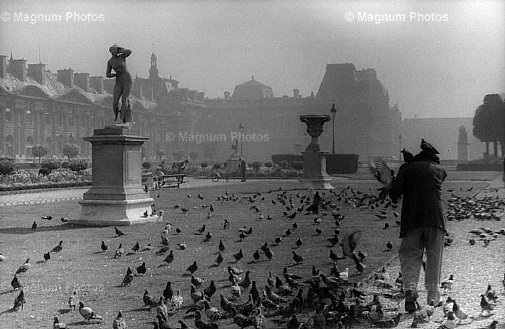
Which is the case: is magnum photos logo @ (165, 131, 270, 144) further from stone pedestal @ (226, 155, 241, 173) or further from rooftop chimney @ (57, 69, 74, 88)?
stone pedestal @ (226, 155, 241, 173)

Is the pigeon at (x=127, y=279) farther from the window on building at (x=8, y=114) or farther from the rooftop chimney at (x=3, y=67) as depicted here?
the window on building at (x=8, y=114)

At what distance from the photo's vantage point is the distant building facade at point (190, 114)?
240 feet

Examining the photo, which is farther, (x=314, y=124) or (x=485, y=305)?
(x=314, y=124)

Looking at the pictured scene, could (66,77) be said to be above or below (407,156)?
above

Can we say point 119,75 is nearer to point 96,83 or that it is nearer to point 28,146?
point 28,146

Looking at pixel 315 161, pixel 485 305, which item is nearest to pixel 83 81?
pixel 315 161

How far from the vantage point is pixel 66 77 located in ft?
278

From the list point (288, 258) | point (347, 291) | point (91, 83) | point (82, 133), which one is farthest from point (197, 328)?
point (91, 83)

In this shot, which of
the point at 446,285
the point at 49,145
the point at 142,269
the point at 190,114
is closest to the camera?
the point at 446,285

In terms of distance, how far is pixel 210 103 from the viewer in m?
113

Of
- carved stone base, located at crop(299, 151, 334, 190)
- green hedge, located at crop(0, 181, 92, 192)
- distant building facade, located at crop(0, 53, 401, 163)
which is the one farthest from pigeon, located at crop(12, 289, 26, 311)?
distant building facade, located at crop(0, 53, 401, 163)

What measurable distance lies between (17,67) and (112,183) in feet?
220

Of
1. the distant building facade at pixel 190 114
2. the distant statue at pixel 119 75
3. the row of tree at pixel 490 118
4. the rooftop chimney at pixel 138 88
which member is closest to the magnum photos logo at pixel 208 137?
the distant building facade at pixel 190 114

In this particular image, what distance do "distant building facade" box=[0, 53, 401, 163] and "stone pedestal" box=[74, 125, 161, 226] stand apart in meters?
60.1
